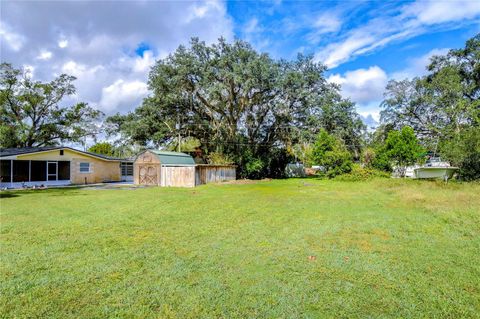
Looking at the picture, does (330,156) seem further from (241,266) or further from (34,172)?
(34,172)

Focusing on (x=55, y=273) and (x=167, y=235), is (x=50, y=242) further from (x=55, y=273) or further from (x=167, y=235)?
(x=167, y=235)

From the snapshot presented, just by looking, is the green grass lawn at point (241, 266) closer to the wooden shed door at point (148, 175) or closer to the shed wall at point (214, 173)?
the shed wall at point (214, 173)

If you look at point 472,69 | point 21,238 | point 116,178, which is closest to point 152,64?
point 116,178

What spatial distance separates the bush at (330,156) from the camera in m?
22.9

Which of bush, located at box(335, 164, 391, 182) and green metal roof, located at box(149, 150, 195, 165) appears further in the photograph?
bush, located at box(335, 164, 391, 182)

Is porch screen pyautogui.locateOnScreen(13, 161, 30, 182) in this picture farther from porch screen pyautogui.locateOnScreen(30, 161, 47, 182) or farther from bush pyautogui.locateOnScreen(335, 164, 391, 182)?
bush pyautogui.locateOnScreen(335, 164, 391, 182)

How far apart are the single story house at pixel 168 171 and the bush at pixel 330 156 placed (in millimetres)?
9183

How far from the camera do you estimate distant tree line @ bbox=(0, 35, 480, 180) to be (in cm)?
2230

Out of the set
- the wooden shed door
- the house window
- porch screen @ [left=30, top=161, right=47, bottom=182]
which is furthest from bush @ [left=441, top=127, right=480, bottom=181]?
porch screen @ [left=30, top=161, right=47, bottom=182]

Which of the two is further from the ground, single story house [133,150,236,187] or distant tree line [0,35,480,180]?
distant tree line [0,35,480,180]

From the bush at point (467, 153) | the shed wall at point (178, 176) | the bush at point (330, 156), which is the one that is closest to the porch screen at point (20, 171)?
the shed wall at point (178, 176)

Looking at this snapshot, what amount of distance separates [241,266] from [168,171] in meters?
16.3

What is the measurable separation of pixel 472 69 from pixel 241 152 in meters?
22.7

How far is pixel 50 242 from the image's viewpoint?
5066 millimetres
